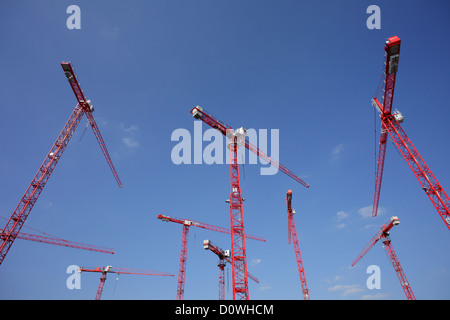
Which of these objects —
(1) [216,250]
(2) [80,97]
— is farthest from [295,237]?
(2) [80,97]

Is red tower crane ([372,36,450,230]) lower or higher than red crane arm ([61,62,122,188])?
lower

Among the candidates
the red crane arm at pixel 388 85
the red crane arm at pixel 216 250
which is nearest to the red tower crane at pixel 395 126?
the red crane arm at pixel 388 85

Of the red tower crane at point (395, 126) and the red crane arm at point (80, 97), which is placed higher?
the red crane arm at point (80, 97)

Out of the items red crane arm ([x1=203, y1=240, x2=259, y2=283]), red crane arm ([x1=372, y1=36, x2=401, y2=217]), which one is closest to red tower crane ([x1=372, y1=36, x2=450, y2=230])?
red crane arm ([x1=372, y1=36, x2=401, y2=217])

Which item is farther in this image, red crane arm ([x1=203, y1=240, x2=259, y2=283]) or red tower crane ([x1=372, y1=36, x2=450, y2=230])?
red crane arm ([x1=203, y1=240, x2=259, y2=283])

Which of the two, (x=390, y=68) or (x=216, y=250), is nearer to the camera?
(x=390, y=68)

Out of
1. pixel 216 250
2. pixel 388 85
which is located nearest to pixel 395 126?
pixel 388 85

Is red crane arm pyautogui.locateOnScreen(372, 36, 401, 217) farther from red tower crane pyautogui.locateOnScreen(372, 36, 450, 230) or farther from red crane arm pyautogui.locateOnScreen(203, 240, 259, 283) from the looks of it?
red crane arm pyautogui.locateOnScreen(203, 240, 259, 283)

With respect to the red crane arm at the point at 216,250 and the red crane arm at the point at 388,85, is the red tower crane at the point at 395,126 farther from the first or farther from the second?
the red crane arm at the point at 216,250

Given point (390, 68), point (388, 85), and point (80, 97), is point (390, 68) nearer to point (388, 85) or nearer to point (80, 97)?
point (388, 85)

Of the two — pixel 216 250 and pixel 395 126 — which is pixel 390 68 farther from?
pixel 216 250

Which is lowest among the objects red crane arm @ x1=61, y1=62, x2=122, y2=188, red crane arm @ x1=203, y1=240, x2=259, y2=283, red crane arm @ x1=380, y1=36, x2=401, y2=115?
red crane arm @ x1=203, y1=240, x2=259, y2=283
